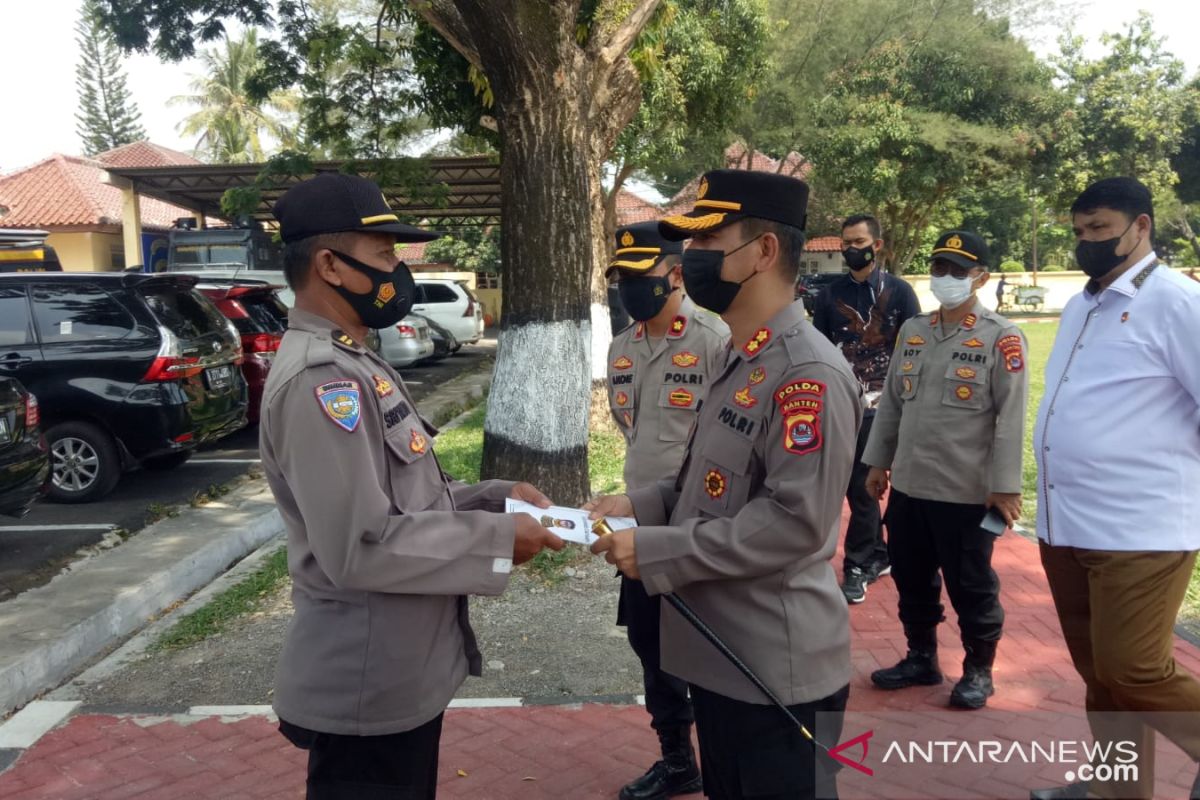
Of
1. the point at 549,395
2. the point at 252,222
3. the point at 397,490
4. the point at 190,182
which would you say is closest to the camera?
the point at 397,490

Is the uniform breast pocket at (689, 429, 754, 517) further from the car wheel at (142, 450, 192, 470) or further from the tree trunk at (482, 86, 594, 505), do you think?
the car wheel at (142, 450, 192, 470)

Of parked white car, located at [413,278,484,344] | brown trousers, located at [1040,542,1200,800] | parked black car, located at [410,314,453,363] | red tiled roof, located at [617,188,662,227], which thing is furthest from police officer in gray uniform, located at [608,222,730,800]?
red tiled roof, located at [617,188,662,227]

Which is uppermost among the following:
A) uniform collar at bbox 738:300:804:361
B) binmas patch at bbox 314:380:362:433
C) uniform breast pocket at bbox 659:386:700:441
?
uniform collar at bbox 738:300:804:361

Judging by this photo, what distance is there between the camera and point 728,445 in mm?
2146

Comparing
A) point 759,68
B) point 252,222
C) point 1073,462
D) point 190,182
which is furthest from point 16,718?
point 190,182

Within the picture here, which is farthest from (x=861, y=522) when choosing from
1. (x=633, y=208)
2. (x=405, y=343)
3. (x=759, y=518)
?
(x=633, y=208)

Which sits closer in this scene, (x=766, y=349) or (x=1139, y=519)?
(x=766, y=349)

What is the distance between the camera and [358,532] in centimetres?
186

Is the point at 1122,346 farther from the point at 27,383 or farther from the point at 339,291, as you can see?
the point at 27,383

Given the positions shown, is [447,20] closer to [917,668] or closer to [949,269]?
[949,269]

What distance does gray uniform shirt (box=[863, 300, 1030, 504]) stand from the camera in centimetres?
377

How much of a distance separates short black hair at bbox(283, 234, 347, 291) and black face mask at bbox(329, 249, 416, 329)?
23mm

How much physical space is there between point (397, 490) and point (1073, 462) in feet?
6.72

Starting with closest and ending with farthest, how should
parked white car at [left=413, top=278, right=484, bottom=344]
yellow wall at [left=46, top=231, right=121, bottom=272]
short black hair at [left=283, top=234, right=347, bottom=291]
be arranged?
1. short black hair at [left=283, top=234, right=347, bottom=291]
2. parked white car at [left=413, top=278, right=484, bottom=344]
3. yellow wall at [left=46, top=231, right=121, bottom=272]
